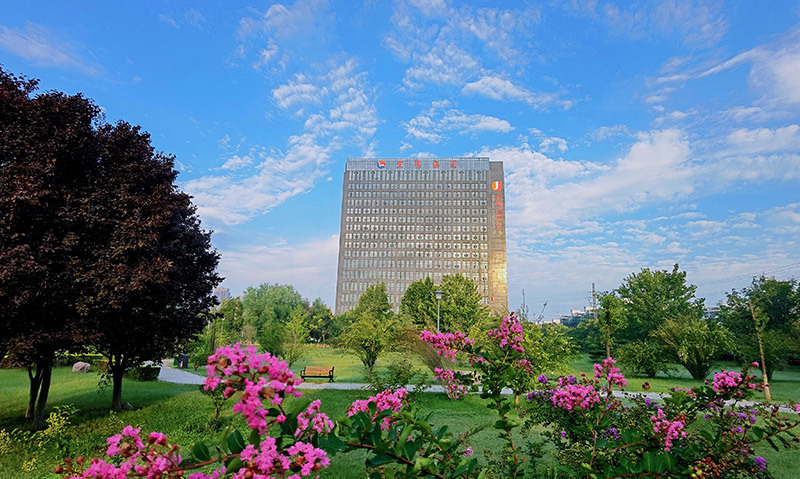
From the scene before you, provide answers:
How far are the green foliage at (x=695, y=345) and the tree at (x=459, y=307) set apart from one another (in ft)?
46.6

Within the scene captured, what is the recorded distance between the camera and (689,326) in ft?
64.2

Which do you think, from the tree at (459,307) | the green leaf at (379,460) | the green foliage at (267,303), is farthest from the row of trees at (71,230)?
the green foliage at (267,303)

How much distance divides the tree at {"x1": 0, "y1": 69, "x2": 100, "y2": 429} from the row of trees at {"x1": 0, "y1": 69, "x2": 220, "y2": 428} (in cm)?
2

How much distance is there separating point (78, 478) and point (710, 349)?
76.6ft

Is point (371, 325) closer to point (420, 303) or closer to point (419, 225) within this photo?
point (420, 303)

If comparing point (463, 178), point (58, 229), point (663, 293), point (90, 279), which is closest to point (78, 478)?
point (90, 279)

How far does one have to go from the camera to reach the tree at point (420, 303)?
36188 mm

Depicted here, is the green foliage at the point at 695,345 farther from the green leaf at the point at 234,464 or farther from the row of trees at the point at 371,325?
the green leaf at the point at 234,464

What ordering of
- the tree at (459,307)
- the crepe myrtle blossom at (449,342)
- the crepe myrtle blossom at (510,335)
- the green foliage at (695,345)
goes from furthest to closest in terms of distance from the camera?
1. the tree at (459,307)
2. the green foliage at (695,345)
3. the crepe myrtle blossom at (449,342)
4. the crepe myrtle blossom at (510,335)

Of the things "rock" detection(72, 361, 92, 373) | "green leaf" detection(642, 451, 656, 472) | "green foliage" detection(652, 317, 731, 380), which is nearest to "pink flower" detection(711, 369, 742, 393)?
"green leaf" detection(642, 451, 656, 472)

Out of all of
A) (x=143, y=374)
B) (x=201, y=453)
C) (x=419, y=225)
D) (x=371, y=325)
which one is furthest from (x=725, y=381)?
(x=419, y=225)

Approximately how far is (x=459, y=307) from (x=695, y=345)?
17888 mm

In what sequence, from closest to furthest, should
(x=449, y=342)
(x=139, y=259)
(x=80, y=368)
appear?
(x=449, y=342) → (x=139, y=259) → (x=80, y=368)

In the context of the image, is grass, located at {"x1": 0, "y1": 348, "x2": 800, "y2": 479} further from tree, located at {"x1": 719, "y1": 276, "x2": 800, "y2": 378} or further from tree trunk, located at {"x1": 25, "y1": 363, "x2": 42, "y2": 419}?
tree, located at {"x1": 719, "y1": 276, "x2": 800, "y2": 378}
